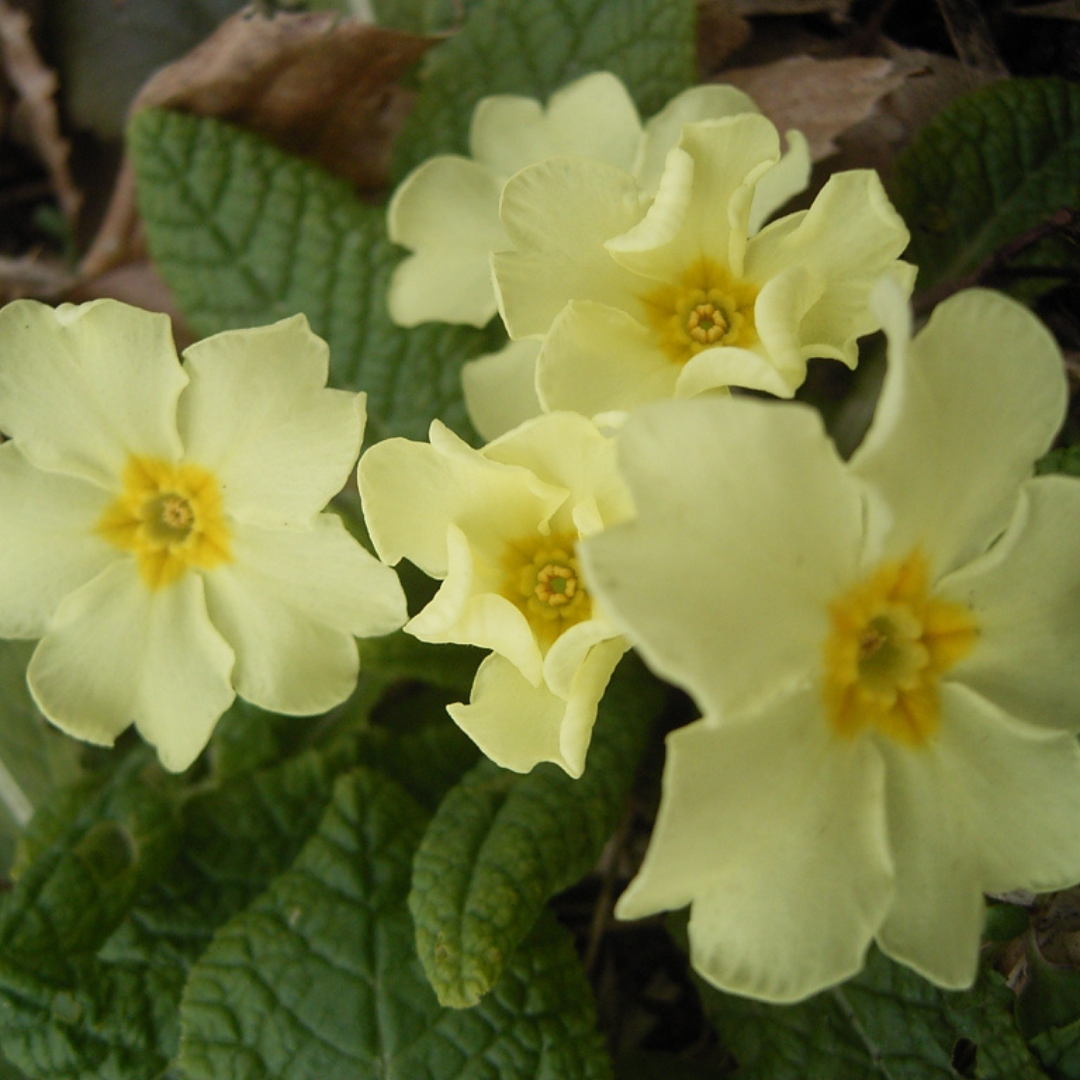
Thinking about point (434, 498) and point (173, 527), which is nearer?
point (434, 498)

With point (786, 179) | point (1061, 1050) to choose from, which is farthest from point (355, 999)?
point (786, 179)

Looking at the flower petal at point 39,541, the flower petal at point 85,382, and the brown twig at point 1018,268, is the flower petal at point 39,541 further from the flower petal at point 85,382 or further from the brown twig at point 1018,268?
the brown twig at point 1018,268

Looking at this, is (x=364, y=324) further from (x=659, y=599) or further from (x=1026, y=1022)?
(x=1026, y=1022)

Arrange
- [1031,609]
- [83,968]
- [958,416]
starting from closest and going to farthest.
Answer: [958,416], [1031,609], [83,968]

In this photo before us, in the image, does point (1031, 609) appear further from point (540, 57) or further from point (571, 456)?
point (540, 57)

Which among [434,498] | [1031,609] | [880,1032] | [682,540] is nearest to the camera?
[682,540]

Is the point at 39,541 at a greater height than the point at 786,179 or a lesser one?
lesser
